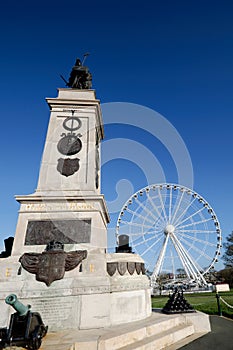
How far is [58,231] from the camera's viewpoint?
23.5 ft

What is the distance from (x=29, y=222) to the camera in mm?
7281

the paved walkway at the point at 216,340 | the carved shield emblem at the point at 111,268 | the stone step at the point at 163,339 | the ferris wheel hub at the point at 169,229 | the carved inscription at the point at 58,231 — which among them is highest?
the ferris wheel hub at the point at 169,229

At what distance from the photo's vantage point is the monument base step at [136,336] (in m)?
4.09

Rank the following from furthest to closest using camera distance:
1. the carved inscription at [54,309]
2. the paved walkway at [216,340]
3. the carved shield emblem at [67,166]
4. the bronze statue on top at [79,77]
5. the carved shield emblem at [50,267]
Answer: the bronze statue on top at [79,77]
the carved shield emblem at [67,166]
the carved shield emblem at [50,267]
the carved inscription at [54,309]
the paved walkway at [216,340]

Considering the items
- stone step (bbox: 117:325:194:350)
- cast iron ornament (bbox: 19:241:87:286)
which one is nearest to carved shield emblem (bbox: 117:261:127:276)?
cast iron ornament (bbox: 19:241:87:286)

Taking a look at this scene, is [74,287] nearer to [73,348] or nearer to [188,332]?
[73,348]

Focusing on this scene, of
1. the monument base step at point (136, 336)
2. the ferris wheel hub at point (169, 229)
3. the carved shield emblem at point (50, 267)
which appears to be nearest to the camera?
the monument base step at point (136, 336)

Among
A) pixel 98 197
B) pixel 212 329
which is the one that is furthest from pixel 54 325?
pixel 212 329

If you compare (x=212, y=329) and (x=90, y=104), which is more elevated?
(x=90, y=104)

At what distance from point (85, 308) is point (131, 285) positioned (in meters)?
1.45

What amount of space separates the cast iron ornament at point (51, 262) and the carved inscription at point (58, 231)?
0.64m

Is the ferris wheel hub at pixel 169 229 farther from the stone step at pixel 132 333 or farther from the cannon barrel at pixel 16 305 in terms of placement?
the cannon barrel at pixel 16 305

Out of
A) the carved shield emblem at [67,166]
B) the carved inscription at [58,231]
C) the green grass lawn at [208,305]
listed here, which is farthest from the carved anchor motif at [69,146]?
the green grass lawn at [208,305]

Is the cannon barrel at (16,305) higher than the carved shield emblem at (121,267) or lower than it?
lower
